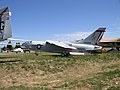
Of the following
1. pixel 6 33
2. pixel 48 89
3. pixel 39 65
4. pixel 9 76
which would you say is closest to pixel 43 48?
pixel 6 33

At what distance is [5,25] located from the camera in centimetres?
2753

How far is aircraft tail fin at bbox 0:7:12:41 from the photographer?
27375 millimetres

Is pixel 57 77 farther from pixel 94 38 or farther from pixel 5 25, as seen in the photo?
pixel 94 38

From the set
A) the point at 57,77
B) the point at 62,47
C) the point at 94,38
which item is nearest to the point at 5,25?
the point at 57,77

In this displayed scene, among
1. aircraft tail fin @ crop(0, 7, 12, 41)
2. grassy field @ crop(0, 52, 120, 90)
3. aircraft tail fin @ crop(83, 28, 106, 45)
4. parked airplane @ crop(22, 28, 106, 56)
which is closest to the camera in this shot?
grassy field @ crop(0, 52, 120, 90)

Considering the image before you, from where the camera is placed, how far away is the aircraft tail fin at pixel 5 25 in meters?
27.4

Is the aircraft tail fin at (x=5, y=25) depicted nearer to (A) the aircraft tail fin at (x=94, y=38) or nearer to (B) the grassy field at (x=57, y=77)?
(B) the grassy field at (x=57, y=77)

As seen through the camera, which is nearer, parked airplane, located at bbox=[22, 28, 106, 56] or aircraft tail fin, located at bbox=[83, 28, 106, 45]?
parked airplane, located at bbox=[22, 28, 106, 56]

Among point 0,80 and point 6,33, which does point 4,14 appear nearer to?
point 6,33

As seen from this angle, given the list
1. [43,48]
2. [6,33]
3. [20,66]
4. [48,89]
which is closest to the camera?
[48,89]

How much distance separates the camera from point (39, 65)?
66.6 ft

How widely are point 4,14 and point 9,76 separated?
12172 millimetres

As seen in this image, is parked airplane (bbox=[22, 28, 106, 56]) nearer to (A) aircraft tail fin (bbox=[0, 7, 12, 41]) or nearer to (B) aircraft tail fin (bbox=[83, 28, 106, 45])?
(B) aircraft tail fin (bbox=[83, 28, 106, 45])

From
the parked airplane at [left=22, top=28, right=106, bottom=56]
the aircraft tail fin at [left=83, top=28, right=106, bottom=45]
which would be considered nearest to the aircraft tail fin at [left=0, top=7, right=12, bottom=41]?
the parked airplane at [left=22, top=28, right=106, bottom=56]
